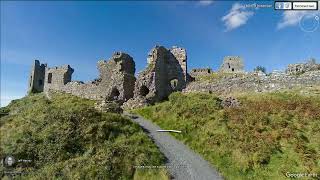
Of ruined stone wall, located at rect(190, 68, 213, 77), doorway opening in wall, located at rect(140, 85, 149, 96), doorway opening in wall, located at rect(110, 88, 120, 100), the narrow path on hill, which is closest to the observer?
the narrow path on hill

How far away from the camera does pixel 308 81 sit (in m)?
37.5

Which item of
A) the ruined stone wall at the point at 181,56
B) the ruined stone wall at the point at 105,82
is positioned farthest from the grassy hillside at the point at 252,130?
the ruined stone wall at the point at 181,56

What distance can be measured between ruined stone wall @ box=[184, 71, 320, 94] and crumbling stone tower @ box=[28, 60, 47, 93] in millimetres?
34197

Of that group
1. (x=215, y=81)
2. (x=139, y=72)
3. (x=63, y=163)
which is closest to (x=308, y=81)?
(x=215, y=81)

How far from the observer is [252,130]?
90.9 feet

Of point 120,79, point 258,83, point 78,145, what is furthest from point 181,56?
point 78,145

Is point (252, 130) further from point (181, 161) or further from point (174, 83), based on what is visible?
point (174, 83)

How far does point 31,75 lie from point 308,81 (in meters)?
51.5

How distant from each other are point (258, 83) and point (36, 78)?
4457cm

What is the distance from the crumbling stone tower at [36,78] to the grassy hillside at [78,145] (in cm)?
3458

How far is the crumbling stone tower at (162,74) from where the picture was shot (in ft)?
141

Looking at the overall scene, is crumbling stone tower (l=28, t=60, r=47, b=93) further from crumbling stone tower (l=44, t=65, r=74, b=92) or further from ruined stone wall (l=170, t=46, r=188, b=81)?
ruined stone wall (l=170, t=46, r=188, b=81)

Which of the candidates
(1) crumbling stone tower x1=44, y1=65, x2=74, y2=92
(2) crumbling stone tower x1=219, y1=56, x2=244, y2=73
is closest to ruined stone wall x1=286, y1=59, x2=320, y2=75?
(2) crumbling stone tower x1=219, y1=56, x2=244, y2=73

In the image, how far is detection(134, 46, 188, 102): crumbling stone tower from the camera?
42969 millimetres
